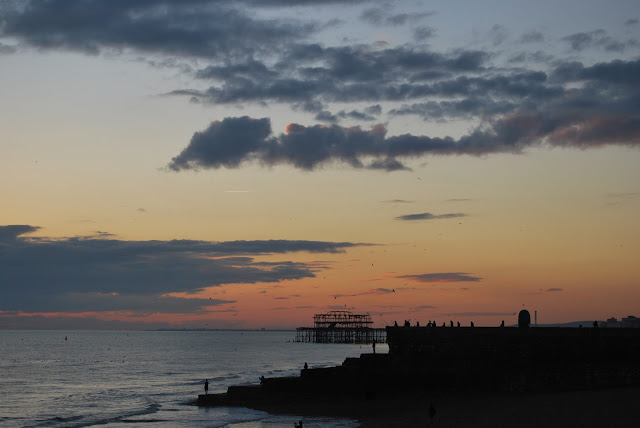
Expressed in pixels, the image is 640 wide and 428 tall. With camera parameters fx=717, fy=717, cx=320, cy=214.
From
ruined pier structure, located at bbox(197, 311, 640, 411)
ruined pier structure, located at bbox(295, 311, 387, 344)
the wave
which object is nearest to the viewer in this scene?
ruined pier structure, located at bbox(197, 311, 640, 411)

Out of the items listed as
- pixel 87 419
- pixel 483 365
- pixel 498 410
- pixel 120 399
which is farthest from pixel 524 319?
pixel 120 399

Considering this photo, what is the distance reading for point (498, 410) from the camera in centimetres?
3684

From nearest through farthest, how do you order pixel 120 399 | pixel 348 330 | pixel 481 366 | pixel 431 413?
pixel 431 413
pixel 481 366
pixel 120 399
pixel 348 330

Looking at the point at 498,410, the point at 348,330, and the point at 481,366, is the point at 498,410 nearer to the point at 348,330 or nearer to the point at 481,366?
the point at 481,366

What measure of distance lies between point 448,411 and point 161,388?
41600mm

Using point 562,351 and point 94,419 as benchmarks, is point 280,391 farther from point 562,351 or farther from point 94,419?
point 562,351

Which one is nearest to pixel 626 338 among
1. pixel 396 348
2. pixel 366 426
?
pixel 396 348

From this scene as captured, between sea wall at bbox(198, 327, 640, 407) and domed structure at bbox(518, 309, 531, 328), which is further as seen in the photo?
domed structure at bbox(518, 309, 531, 328)

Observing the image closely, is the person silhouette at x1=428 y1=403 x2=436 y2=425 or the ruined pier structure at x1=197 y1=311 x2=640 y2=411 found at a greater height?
the ruined pier structure at x1=197 y1=311 x2=640 y2=411

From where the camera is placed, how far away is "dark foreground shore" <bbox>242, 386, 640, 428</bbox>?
32.5 m

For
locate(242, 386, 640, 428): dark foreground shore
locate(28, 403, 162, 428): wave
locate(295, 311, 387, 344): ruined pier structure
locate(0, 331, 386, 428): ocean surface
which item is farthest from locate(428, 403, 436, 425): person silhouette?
locate(295, 311, 387, 344): ruined pier structure

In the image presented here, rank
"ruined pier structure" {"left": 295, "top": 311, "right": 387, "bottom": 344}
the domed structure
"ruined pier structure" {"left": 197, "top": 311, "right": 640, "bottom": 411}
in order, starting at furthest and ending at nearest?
"ruined pier structure" {"left": 295, "top": 311, "right": 387, "bottom": 344}, the domed structure, "ruined pier structure" {"left": 197, "top": 311, "right": 640, "bottom": 411}

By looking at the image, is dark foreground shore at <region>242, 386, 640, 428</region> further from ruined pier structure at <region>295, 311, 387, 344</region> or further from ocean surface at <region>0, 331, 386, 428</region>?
ruined pier structure at <region>295, 311, 387, 344</region>

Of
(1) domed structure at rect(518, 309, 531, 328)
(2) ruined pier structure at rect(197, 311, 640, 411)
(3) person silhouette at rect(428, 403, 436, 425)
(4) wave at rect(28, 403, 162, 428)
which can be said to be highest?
(1) domed structure at rect(518, 309, 531, 328)
